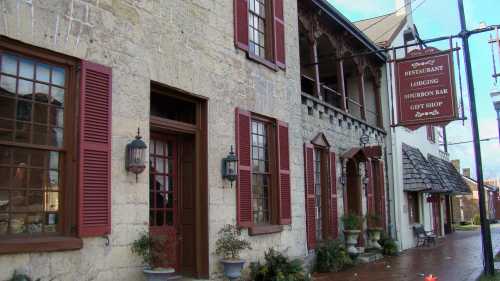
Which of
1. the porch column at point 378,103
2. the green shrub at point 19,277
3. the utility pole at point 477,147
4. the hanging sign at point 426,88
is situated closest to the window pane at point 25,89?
the green shrub at point 19,277

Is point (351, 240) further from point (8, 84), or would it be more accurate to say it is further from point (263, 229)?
point (8, 84)

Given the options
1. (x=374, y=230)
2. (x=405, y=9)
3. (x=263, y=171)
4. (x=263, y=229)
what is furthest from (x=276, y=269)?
(x=405, y=9)

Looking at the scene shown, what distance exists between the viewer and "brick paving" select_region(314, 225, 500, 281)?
11.6 meters

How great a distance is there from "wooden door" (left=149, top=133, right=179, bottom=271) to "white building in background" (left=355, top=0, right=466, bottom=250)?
10271mm

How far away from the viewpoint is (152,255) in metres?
6.74

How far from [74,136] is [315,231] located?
25.3 feet

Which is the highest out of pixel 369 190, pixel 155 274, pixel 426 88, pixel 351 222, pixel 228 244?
pixel 426 88

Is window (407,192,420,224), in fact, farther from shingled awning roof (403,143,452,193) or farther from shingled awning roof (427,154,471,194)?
shingled awning roof (427,154,471,194)

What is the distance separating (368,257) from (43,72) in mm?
10963

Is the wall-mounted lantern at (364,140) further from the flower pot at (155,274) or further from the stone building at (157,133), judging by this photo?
the flower pot at (155,274)

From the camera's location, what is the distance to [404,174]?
19.8 m

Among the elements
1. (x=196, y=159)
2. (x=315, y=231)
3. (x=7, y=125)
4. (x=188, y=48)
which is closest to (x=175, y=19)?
(x=188, y=48)

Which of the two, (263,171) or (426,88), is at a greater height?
(426,88)

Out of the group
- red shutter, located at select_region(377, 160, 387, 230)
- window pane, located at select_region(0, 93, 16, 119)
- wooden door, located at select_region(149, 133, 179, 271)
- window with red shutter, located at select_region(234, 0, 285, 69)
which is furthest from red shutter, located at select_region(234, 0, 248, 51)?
red shutter, located at select_region(377, 160, 387, 230)
